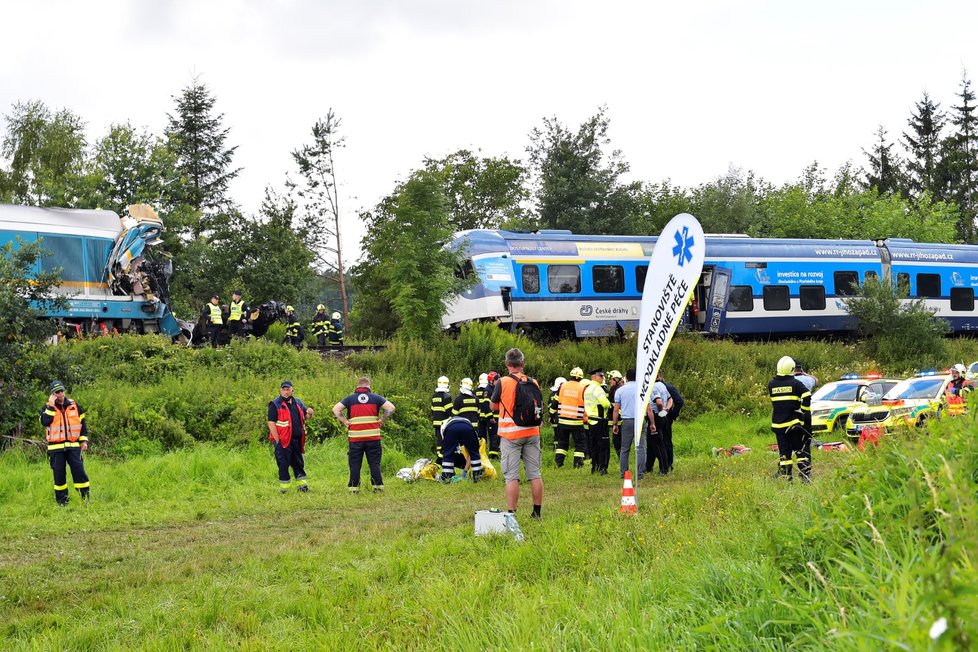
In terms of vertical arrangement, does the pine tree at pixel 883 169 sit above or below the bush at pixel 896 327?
above

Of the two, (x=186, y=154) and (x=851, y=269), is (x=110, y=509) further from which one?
(x=186, y=154)

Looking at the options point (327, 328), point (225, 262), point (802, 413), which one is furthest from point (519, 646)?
point (225, 262)

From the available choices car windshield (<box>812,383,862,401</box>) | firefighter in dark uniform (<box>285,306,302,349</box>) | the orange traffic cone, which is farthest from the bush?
the orange traffic cone

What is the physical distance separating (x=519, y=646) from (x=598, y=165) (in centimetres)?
5074

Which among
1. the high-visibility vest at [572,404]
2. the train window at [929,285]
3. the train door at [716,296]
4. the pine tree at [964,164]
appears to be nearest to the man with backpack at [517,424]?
the high-visibility vest at [572,404]

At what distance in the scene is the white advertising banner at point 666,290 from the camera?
29.5ft

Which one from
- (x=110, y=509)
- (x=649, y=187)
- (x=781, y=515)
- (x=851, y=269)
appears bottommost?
(x=110, y=509)

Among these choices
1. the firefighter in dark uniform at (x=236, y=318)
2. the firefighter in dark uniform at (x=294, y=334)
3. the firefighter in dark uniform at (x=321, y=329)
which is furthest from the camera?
the firefighter in dark uniform at (x=321, y=329)

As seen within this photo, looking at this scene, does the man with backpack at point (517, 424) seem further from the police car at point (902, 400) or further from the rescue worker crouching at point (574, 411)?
the police car at point (902, 400)

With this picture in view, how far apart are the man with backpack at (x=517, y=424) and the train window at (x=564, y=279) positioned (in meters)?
17.3

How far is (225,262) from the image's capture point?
40.8m

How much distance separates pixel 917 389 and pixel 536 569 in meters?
14.6

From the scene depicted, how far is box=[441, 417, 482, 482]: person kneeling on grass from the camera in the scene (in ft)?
51.7

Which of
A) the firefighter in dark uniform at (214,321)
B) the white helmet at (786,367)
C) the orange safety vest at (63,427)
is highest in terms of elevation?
the firefighter in dark uniform at (214,321)
